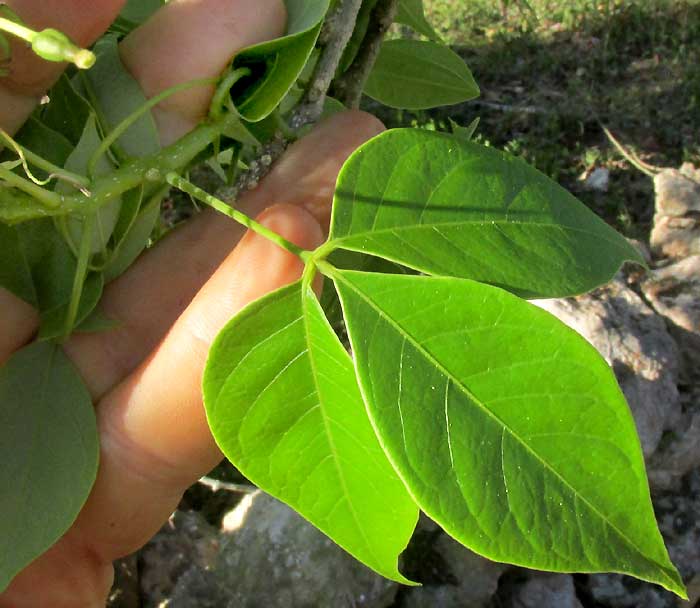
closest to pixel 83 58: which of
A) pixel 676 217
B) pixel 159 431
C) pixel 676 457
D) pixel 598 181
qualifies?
pixel 159 431

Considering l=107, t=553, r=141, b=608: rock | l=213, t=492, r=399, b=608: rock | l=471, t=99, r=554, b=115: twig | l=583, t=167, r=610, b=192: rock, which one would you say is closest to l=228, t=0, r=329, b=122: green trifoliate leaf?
l=213, t=492, r=399, b=608: rock

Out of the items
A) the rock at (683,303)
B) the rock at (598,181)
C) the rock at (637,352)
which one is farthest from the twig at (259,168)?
the rock at (598,181)

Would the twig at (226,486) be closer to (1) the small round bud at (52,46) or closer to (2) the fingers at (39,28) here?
(2) the fingers at (39,28)

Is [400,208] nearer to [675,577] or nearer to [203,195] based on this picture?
[203,195]

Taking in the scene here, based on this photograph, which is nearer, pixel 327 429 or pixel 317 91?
pixel 327 429

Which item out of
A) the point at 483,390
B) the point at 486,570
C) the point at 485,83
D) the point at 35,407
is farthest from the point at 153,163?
the point at 485,83

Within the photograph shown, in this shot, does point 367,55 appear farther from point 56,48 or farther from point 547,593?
point 547,593

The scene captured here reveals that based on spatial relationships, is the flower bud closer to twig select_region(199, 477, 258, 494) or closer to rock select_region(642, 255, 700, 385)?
twig select_region(199, 477, 258, 494)
